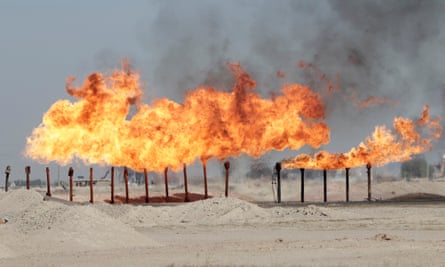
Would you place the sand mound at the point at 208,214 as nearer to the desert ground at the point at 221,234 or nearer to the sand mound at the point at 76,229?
the desert ground at the point at 221,234

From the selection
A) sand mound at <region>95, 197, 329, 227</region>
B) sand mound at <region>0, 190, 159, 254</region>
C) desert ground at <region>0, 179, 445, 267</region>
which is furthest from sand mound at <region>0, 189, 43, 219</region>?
sand mound at <region>0, 190, 159, 254</region>

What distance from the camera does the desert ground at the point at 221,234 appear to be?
107ft

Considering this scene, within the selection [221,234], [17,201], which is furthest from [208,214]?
[17,201]

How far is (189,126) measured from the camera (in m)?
63.7

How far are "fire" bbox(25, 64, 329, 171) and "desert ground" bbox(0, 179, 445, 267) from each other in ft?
18.0

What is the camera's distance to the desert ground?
107ft

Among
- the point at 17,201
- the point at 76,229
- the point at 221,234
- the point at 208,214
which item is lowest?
the point at 221,234

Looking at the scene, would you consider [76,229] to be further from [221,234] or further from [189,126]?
[189,126]

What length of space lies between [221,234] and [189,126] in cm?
1867

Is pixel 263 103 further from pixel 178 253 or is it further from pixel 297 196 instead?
pixel 297 196

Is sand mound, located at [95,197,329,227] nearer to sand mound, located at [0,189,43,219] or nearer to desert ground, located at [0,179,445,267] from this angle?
desert ground, located at [0,179,445,267]

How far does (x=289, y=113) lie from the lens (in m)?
62.8

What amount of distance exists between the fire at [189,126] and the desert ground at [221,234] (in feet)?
18.0

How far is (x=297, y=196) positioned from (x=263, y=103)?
37562mm
